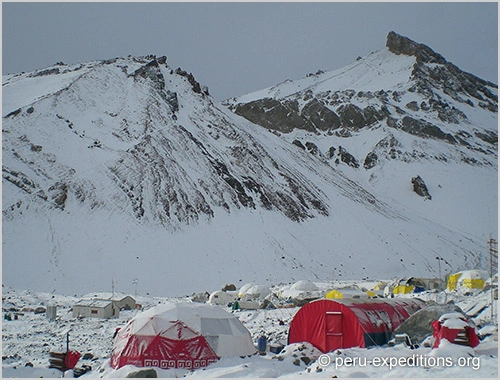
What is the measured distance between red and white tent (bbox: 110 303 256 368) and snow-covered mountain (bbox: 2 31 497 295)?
2847cm

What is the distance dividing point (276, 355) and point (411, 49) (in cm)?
16966

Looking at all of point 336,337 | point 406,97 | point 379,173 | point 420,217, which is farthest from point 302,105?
point 336,337

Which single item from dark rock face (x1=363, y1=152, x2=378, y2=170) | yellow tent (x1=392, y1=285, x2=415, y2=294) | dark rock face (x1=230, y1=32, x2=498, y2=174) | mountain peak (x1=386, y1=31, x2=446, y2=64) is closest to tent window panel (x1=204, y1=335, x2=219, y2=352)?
yellow tent (x1=392, y1=285, x2=415, y2=294)

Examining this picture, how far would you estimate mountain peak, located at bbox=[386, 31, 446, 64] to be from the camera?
164 meters

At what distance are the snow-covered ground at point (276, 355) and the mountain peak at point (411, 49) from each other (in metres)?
149

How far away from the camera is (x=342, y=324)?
60.4 feet

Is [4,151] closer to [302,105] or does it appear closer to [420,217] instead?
[420,217]

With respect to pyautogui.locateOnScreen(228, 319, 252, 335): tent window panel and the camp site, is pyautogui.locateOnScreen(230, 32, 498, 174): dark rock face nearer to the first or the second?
the camp site

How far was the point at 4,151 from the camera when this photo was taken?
2384 inches

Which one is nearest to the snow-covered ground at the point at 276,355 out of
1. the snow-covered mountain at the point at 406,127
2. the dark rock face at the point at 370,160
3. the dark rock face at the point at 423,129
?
the snow-covered mountain at the point at 406,127

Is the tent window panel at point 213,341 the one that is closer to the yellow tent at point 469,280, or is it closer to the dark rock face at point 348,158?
the yellow tent at point 469,280

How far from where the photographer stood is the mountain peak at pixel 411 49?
164375 mm

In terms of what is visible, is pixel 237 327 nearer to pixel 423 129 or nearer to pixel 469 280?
pixel 469 280

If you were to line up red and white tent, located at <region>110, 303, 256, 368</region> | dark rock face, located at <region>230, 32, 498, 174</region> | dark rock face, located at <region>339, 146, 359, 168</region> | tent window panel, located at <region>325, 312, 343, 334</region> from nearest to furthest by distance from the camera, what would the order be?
red and white tent, located at <region>110, 303, 256, 368</region>
tent window panel, located at <region>325, 312, 343, 334</region>
dark rock face, located at <region>339, 146, 359, 168</region>
dark rock face, located at <region>230, 32, 498, 174</region>
